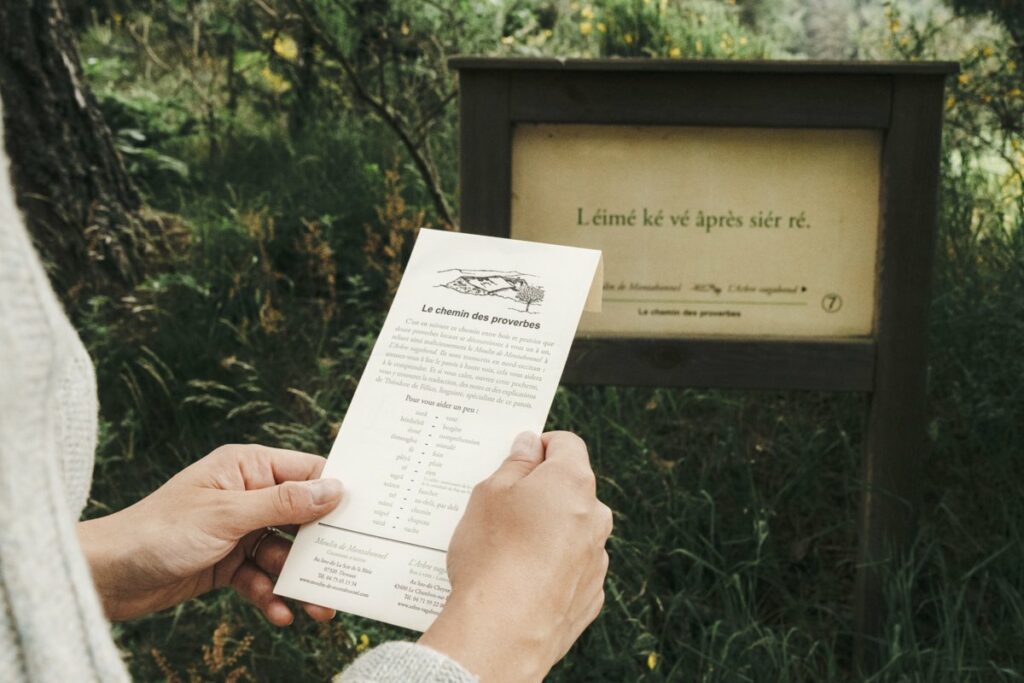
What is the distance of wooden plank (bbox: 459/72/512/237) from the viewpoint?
85.5 inches

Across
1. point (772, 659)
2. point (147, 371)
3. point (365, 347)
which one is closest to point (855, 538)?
point (772, 659)

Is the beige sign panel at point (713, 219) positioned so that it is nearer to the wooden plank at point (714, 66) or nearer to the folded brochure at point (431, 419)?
the wooden plank at point (714, 66)

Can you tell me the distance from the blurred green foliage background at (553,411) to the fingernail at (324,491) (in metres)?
0.98

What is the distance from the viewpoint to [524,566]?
1017mm

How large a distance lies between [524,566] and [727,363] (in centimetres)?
128

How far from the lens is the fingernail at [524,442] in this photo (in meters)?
1.12

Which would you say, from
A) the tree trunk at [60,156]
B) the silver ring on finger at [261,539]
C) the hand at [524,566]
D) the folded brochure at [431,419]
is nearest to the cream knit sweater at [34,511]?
the hand at [524,566]

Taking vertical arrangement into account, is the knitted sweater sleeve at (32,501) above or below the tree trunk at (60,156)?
above

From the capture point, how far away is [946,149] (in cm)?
325

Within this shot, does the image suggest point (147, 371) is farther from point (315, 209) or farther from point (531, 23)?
point (531, 23)

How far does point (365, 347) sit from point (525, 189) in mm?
1194

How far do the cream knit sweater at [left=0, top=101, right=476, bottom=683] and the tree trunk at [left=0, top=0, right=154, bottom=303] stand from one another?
3002mm

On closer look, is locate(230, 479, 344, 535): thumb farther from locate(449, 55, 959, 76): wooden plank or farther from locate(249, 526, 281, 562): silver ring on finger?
locate(449, 55, 959, 76): wooden plank

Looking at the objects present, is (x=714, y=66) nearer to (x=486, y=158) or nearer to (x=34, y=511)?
(x=486, y=158)
